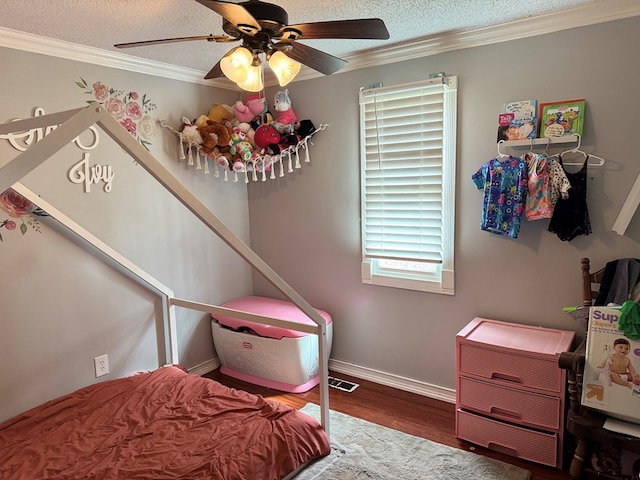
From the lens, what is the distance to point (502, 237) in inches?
101

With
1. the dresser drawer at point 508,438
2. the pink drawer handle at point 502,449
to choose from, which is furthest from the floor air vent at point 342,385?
the pink drawer handle at point 502,449

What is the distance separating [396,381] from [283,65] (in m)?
2.25

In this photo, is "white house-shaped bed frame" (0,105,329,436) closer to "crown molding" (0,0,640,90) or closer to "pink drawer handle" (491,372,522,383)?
"crown molding" (0,0,640,90)

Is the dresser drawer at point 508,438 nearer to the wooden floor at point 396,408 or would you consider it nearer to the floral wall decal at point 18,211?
the wooden floor at point 396,408

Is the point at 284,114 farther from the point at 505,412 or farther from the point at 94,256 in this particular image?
the point at 505,412

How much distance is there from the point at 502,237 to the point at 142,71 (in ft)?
8.09

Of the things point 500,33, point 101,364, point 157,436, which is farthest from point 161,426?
point 500,33

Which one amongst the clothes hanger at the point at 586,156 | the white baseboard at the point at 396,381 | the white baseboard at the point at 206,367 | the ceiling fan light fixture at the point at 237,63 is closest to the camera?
the ceiling fan light fixture at the point at 237,63

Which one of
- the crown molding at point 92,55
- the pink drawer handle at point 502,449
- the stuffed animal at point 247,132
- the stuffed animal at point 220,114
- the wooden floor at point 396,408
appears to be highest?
the crown molding at point 92,55

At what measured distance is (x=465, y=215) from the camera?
2.70 metres

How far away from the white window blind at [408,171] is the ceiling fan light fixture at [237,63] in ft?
A: 4.28

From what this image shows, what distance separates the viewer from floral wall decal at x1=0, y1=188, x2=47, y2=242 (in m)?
2.31

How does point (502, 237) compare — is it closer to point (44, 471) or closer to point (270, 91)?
point (270, 91)

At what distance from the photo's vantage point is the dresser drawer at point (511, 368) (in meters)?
2.14
